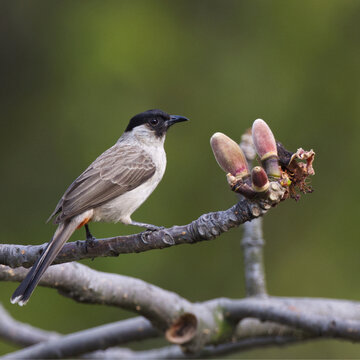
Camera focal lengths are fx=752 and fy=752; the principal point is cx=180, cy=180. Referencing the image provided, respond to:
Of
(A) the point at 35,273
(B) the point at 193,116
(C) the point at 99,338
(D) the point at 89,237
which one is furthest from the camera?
(B) the point at 193,116

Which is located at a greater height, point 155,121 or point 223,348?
point 155,121

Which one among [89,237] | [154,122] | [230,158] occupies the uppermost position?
[154,122]

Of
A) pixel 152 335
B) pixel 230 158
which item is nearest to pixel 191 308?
pixel 152 335

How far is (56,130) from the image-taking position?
6.05 meters

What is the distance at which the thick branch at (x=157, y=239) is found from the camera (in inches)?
106

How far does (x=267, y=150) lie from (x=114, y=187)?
157 cm

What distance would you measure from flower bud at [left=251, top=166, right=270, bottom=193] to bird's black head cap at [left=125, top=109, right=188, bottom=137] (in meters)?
2.30

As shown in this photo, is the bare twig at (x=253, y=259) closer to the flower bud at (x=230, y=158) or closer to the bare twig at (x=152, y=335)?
the bare twig at (x=152, y=335)

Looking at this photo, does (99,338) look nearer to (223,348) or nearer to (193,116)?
(223,348)

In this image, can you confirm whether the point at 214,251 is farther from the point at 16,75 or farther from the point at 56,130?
the point at 16,75

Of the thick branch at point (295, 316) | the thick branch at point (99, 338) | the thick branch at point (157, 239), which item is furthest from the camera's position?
the thick branch at point (99, 338)

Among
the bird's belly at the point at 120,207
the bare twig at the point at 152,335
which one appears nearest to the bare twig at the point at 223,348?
the bare twig at the point at 152,335

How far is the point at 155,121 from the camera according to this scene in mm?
4812

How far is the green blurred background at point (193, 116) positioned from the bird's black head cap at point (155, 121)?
88 cm
